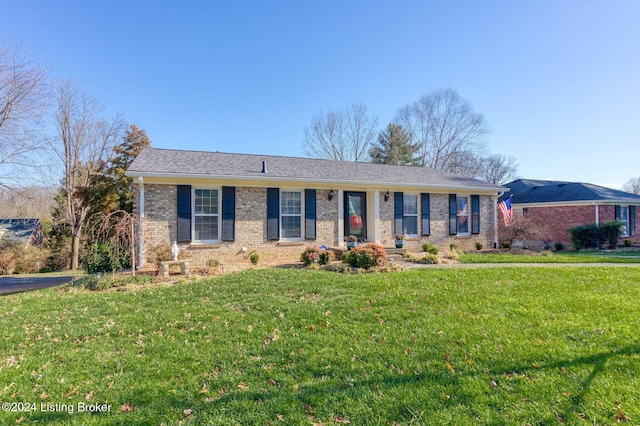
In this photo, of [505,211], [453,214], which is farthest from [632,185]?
[453,214]

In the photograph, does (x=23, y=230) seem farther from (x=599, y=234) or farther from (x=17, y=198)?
(x=599, y=234)

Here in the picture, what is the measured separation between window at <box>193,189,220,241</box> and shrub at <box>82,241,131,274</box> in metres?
2.45

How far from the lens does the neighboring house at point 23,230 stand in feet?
58.2

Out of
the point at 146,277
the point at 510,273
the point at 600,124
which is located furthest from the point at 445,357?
the point at 600,124

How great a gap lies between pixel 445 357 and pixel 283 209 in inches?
338

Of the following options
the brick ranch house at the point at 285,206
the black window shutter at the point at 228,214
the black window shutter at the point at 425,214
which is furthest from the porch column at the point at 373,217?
the black window shutter at the point at 228,214

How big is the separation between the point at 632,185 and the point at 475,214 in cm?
6341

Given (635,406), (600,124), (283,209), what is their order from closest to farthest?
(635,406) → (283,209) → (600,124)

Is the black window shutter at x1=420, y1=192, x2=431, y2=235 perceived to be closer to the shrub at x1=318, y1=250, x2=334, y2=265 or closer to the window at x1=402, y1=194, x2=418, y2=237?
the window at x1=402, y1=194, x2=418, y2=237

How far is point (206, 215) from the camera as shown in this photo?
10.6 meters

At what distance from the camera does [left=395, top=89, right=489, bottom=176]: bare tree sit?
3056cm

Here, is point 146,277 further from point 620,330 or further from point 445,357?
point 620,330

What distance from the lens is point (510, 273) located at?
7883 millimetres

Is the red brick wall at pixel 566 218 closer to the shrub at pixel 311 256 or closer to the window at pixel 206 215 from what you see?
the shrub at pixel 311 256
